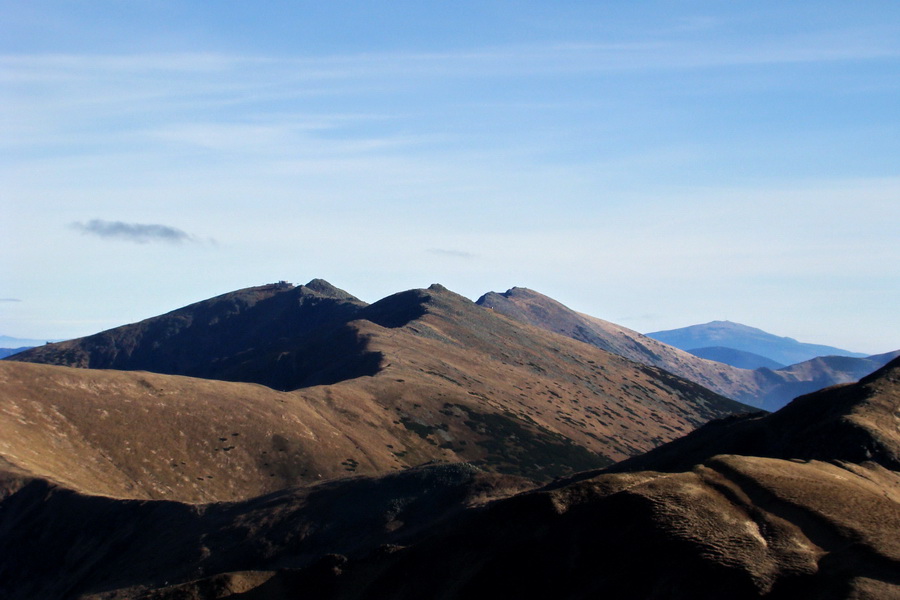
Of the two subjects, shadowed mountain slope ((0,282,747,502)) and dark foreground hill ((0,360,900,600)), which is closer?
dark foreground hill ((0,360,900,600))

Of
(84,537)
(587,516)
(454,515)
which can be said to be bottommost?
(84,537)

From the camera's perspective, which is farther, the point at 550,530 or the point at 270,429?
the point at 270,429

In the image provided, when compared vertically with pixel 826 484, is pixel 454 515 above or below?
below

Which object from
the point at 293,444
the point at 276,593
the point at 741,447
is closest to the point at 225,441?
the point at 293,444

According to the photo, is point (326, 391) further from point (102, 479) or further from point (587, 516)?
point (587, 516)

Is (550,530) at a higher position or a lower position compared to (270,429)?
higher

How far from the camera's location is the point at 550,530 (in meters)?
42.3

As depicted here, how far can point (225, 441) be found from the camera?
104m

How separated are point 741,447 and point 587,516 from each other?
2634cm

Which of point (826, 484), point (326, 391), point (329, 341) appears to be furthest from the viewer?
point (329, 341)

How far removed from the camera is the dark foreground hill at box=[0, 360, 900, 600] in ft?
117

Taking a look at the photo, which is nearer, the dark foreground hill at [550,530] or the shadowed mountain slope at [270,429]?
the dark foreground hill at [550,530]

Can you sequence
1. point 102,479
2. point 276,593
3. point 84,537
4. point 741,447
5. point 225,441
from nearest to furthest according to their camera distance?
point 276,593, point 741,447, point 84,537, point 102,479, point 225,441

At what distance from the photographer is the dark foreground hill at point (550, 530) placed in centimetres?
3553
